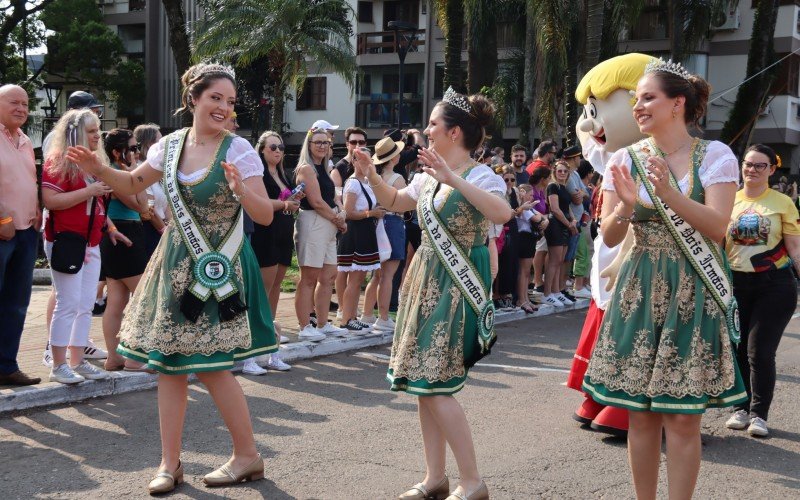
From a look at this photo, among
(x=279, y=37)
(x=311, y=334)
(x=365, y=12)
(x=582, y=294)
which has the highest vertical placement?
(x=365, y=12)

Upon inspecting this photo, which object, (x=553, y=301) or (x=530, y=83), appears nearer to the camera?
(x=553, y=301)

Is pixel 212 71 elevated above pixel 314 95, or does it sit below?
below

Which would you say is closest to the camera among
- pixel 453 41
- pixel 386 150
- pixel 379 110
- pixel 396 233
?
pixel 386 150

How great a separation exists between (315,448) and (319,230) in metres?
3.43

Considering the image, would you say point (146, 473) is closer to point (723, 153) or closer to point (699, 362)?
point (699, 362)

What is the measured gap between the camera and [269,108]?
38.9 meters

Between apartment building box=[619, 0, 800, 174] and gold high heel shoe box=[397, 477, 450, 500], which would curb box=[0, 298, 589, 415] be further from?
apartment building box=[619, 0, 800, 174]

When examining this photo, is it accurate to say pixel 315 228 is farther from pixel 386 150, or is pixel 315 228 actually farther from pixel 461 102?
pixel 461 102

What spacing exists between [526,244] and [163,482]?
7.97 meters

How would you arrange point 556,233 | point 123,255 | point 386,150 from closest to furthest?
point 123,255 → point 386,150 → point 556,233

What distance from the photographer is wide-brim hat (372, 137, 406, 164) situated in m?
7.93

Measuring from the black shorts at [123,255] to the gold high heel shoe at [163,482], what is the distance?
116 inches

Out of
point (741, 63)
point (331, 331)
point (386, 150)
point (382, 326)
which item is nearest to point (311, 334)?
point (331, 331)

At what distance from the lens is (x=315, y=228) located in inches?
340
